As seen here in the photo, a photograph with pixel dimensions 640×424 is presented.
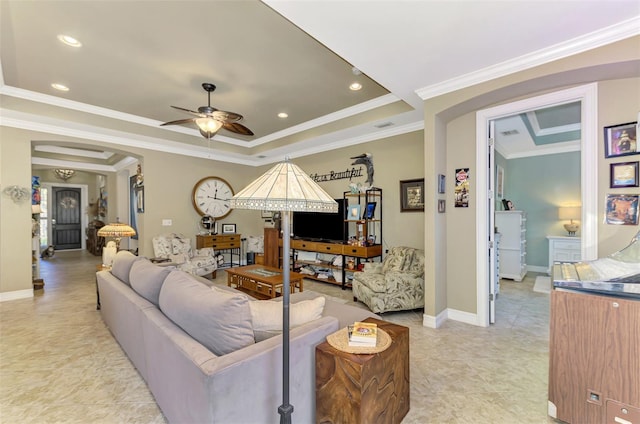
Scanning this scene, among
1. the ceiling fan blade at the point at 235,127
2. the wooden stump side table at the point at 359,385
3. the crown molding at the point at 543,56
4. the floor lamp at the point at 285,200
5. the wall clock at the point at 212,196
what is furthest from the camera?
the wall clock at the point at 212,196

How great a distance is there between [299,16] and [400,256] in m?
3.09

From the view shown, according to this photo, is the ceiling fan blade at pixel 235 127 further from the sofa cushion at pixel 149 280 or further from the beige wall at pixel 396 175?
the beige wall at pixel 396 175

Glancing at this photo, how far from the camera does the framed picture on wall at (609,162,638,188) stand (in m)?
2.24

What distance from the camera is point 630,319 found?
1.50 metres

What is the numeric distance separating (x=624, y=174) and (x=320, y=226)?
12.7 feet

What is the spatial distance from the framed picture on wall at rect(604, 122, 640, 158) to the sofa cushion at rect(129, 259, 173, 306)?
3705mm

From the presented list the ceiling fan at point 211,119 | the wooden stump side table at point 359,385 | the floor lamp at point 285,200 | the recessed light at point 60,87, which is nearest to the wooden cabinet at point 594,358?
the wooden stump side table at point 359,385

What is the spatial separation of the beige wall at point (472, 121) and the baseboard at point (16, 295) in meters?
5.74

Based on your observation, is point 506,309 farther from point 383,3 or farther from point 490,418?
point 383,3

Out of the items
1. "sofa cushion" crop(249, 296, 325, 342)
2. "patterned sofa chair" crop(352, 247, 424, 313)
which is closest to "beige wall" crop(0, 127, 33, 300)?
"sofa cushion" crop(249, 296, 325, 342)

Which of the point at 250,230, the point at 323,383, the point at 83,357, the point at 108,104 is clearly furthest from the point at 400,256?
the point at 108,104

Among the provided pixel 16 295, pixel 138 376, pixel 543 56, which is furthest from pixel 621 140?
pixel 16 295

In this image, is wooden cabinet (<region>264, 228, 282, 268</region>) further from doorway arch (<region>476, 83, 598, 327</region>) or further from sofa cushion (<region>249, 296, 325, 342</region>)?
sofa cushion (<region>249, 296, 325, 342</region>)

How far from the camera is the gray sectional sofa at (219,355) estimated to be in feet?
3.99
